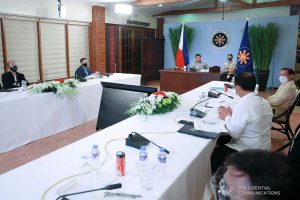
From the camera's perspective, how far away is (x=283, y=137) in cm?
406

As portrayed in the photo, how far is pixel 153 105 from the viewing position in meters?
2.61

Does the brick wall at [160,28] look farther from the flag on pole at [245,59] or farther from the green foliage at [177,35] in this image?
the flag on pole at [245,59]

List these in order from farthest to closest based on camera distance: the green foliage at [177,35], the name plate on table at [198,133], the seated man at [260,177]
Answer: the green foliage at [177,35] < the name plate on table at [198,133] < the seated man at [260,177]

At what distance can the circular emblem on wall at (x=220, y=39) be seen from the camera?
359 inches

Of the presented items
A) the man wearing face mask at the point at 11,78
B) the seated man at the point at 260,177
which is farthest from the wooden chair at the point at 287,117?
the man wearing face mask at the point at 11,78

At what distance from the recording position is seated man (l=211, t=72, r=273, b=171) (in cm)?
214

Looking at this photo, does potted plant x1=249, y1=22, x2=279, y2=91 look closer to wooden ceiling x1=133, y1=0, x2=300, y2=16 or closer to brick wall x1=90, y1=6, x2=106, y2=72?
wooden ceiling x1=133, y1=0, x2=300, y2=16

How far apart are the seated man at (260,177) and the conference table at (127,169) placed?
0.61 metres

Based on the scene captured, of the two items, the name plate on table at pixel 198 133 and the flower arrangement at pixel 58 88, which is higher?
the flower arrangement at pixel 58 88

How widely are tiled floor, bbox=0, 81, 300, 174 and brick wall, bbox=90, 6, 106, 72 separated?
381 cm

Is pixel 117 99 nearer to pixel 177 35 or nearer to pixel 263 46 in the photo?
pixel 263 46

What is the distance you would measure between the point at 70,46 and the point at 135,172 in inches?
261

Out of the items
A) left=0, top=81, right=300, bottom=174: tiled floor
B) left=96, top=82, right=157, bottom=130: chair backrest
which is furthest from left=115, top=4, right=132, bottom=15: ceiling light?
left=96, top=82, right=157, bottom=130: chair backrest

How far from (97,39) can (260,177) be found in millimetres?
7846
